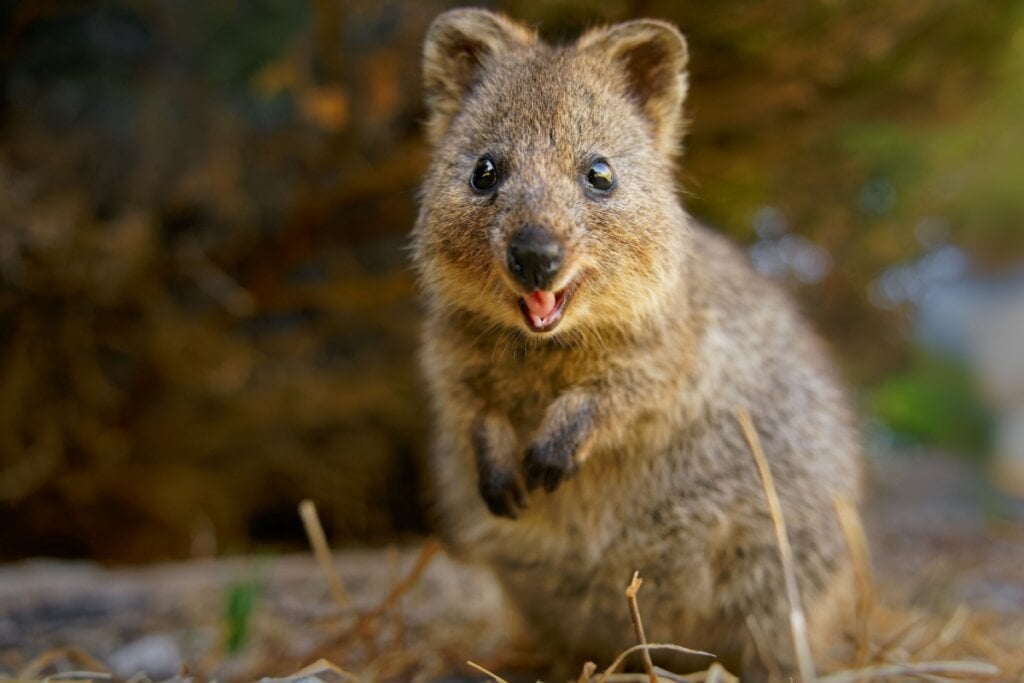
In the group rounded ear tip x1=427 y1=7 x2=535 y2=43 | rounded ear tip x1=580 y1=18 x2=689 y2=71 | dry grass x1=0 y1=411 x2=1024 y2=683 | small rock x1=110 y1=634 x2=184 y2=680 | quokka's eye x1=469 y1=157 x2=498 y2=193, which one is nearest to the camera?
dry grass x1=0 y1=411 x2=1024 y2=683

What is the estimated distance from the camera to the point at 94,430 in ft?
20.0

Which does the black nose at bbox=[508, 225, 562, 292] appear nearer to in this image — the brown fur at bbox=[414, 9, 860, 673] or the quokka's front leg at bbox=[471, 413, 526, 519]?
the brown fur at bbox=[414, 9, 860, 673]

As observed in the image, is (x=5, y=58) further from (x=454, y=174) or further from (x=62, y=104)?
(x=454, y=174)

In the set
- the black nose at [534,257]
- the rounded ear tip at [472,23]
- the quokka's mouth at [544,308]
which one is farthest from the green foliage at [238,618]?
the rounded ear tip at [472,23]

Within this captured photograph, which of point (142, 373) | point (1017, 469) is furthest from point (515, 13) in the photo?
point (1017, 469)

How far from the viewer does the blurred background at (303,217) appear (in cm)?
509

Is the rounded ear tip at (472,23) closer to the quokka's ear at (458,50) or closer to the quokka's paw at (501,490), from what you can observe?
the quokka's ear at (458,50)

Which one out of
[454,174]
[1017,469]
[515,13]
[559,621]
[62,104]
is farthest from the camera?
[1017,469]

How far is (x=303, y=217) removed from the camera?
5547mm

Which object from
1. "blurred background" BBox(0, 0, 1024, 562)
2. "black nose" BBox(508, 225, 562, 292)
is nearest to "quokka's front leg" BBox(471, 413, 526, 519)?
"black nose" BBox(508, 225, 562, 292)

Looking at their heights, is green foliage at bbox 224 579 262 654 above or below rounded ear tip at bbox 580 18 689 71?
below

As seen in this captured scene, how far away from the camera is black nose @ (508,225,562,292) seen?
2.54 metres

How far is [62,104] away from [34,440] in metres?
2.22

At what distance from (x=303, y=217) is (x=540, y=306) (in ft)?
10.7
